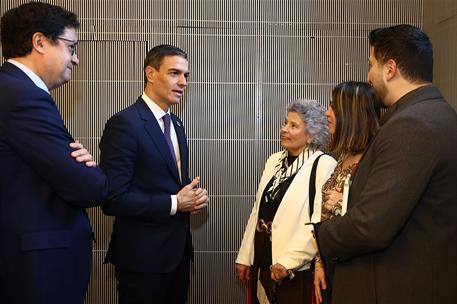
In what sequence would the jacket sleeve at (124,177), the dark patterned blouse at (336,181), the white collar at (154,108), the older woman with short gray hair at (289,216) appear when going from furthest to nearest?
1. the white collar at (154,108)
2. the older woman with short gray hair at (289,216)
3. the jacket sleeve at (124,177)
4. the dark patterned blouse at (336,181)

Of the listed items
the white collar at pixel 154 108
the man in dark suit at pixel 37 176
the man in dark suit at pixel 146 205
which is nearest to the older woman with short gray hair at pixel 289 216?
the man in dark suit at pixel 146 205

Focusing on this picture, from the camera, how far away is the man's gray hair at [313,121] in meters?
2.79

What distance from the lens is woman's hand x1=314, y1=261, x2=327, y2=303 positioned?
235cm

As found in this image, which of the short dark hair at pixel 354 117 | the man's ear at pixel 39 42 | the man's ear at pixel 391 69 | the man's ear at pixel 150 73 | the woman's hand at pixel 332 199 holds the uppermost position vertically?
the man's ear at pixel 39 42

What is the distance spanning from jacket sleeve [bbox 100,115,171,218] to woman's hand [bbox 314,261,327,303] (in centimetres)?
76

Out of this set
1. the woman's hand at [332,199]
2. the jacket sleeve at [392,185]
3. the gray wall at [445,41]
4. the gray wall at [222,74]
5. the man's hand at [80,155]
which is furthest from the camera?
the gray wall at [222,74]

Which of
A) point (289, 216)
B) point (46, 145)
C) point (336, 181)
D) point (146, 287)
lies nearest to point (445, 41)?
point (336, 181)

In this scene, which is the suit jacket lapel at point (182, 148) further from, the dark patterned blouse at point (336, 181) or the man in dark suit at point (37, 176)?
the man in dark suit at point (37, 176)

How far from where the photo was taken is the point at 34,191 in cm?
182

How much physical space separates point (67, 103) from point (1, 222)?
1869mm

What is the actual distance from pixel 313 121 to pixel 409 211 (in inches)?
51.2

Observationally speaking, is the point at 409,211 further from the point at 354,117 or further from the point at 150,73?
the point at 150,73

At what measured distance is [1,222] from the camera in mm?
1803

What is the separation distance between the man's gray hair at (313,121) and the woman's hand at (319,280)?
68 cm
